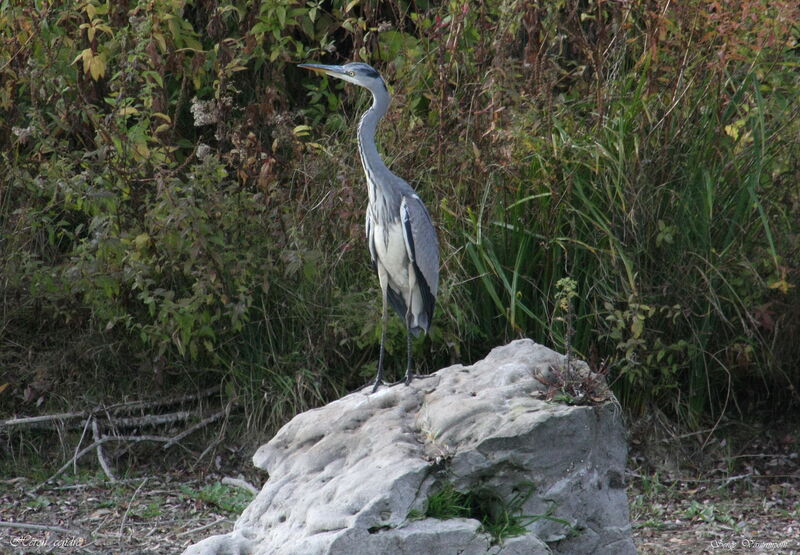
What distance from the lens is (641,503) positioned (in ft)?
16.7

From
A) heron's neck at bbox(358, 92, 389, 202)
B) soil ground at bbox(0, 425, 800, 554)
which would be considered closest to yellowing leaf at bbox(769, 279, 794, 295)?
soil ground at bbox(0, 425, 800, 554)

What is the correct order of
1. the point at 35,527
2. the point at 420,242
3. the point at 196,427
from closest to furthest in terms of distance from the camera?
the point at 420,242, the point at 35,527, the point at 196,427

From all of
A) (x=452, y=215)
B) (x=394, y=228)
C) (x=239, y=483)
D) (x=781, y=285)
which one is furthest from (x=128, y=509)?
(x=781, y=285)

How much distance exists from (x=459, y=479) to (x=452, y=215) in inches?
96.0

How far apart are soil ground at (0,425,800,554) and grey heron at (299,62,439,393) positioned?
51.1 inches

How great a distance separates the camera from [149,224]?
5.63 meters

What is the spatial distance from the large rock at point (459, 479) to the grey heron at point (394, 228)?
0.78m

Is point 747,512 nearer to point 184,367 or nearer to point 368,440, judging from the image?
point 368,440

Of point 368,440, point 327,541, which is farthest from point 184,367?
point 327,541

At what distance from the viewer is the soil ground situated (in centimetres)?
469

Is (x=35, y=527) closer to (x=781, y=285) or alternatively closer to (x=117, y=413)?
(x=117, y=413)

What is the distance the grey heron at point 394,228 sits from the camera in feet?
15.2

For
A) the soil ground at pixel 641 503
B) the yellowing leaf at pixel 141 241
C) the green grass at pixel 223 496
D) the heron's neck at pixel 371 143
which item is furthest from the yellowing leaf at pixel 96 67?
the green grass at pixel 223 496

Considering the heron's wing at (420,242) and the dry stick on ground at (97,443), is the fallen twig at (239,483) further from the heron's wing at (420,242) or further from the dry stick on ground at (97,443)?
the heron's wing at (420,242)
